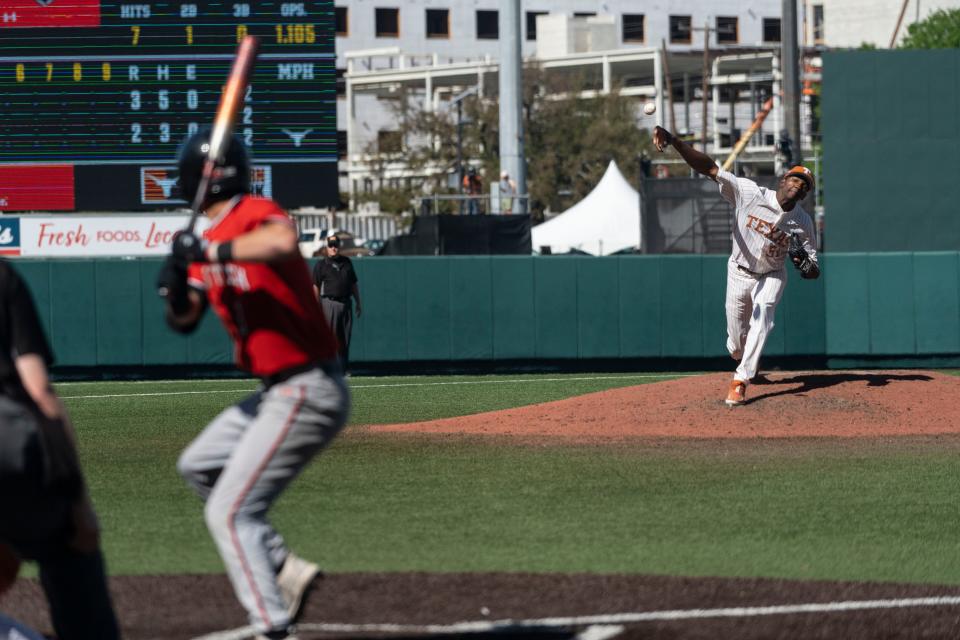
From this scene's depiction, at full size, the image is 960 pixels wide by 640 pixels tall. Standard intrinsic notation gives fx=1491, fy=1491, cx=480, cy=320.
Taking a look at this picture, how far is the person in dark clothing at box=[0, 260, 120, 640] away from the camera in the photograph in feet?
13.1

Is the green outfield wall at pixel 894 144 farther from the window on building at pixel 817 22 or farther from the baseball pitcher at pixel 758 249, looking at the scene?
the window on building at pixel 817 22

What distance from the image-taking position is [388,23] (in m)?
76.2

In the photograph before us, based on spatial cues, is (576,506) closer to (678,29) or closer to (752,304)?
(752,304)

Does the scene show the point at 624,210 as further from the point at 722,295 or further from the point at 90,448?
the point at 90,448

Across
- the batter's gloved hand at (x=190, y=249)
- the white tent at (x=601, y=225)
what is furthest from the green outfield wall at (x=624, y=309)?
the batter's gloved hand at (x=190, y=249)

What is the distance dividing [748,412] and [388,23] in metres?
66.4

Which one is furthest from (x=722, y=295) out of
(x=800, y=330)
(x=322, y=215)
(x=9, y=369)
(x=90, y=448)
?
(x=322, y=215)

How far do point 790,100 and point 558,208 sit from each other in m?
32.5

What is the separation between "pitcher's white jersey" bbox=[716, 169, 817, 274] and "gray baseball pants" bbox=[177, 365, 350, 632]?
770 cm

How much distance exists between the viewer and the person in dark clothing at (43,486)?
400cm

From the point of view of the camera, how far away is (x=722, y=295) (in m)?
20.3

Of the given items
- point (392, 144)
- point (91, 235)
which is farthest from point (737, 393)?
point (392, 144)

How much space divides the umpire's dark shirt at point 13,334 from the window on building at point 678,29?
77822mm

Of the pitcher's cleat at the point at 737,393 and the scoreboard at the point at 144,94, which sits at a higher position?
the scoreboard at the point at 144,94
